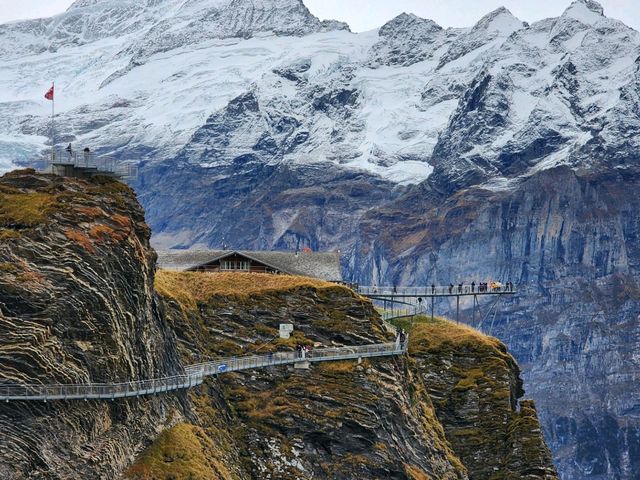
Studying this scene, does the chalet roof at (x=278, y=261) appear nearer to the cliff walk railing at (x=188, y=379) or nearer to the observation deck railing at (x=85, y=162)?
the cliff walk railing at (x=188, y=379)

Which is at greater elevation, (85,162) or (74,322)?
(85,162)

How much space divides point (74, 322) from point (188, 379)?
2270 centimetres

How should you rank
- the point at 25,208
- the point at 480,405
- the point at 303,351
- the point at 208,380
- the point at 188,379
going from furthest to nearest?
the point at 480,405, the point at 303,351, the point at 208,380, the point at 188,379, the point at 25,208

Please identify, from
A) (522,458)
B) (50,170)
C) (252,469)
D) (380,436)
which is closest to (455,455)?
(522,458)

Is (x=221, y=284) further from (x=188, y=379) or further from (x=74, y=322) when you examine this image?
(x=74, y=322)

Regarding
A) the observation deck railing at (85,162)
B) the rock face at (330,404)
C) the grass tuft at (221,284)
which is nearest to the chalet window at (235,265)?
the grass tuft at (221,284)

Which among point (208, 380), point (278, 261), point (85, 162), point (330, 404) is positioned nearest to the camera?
point (85, 162)

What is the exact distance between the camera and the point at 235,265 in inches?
7436

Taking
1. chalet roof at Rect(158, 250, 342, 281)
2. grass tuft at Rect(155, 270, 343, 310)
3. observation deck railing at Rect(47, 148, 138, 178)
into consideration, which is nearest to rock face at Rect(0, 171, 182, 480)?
observation deck railing at Rect(47, 148, 138, 178)

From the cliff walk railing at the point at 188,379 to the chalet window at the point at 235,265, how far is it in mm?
24023

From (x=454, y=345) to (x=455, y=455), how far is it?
17225 millimetres

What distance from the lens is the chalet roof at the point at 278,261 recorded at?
188375mm

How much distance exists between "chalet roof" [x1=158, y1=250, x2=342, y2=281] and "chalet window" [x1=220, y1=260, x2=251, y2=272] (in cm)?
86

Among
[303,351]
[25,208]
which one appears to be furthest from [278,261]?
[25,208]
